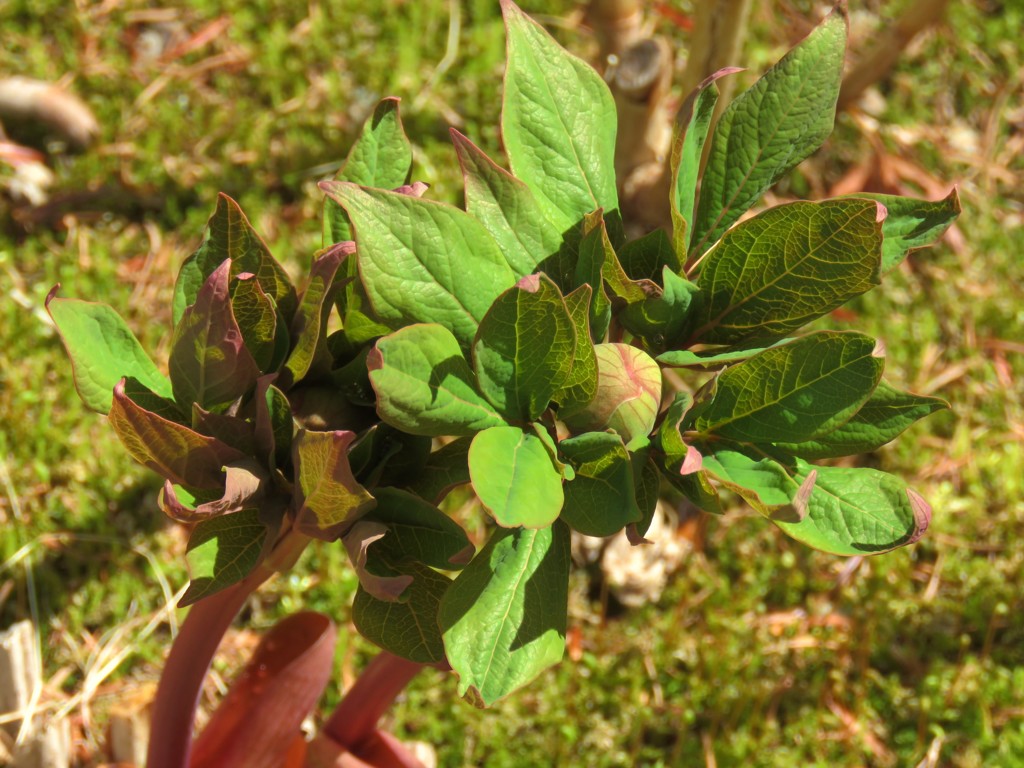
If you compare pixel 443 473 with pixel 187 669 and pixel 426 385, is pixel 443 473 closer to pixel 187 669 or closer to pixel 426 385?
pixel 426 385

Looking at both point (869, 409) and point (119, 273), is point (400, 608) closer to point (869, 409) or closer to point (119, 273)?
point (869, 409)

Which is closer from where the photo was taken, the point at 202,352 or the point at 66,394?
the point at 202,352

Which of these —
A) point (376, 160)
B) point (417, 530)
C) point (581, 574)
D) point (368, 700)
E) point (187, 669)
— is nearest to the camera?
point (417, 530)

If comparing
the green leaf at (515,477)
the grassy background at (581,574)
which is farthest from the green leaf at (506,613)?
the grassy background at (581,574)

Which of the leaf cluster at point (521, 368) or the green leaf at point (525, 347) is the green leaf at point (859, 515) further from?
the green leaf at point (525, 347)

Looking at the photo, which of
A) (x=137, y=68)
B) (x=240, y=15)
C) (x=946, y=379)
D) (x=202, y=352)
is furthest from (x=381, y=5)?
(x=202, y=352)

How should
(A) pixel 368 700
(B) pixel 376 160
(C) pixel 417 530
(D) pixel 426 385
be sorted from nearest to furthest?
1. (D) pixel 426 385
2. (C) pixel 417 530
3. (B) pixel 376 160
4. (A) pixel 368 700

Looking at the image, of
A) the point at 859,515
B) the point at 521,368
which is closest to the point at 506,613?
the point at 521,368
